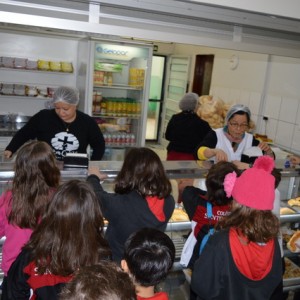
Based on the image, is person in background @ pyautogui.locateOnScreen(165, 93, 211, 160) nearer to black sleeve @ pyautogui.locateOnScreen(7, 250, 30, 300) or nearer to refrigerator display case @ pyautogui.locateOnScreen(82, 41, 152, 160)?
refrigerator display case @ pyautogui.locateOnScreen(82, 41, 152, 160)

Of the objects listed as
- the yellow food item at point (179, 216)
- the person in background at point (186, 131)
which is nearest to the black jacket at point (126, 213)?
the yellow food item at point (179, 216)

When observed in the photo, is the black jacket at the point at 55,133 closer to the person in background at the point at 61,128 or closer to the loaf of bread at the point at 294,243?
the person in background at the point at 61,128

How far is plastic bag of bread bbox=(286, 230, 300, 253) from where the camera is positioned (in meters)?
2.77

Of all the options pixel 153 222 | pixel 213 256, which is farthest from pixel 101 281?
pixel 153 222

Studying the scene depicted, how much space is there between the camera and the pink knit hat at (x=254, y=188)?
160 cm

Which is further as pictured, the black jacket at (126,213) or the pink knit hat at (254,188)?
the black jacket at (126,213)

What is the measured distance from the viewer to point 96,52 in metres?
5.34

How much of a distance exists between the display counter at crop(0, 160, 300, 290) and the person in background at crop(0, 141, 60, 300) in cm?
33

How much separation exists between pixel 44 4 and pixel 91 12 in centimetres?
29

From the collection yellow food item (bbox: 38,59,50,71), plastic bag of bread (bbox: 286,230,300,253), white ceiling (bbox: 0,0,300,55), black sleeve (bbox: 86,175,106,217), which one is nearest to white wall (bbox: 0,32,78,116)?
yellow food item (bbox: 38,59,50,71)

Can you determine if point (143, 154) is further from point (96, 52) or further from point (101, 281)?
point (96, 52)

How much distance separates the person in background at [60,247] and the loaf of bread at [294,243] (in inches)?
71.8

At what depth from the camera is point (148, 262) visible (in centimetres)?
134

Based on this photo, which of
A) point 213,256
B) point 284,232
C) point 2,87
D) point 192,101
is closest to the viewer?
point 213,256
